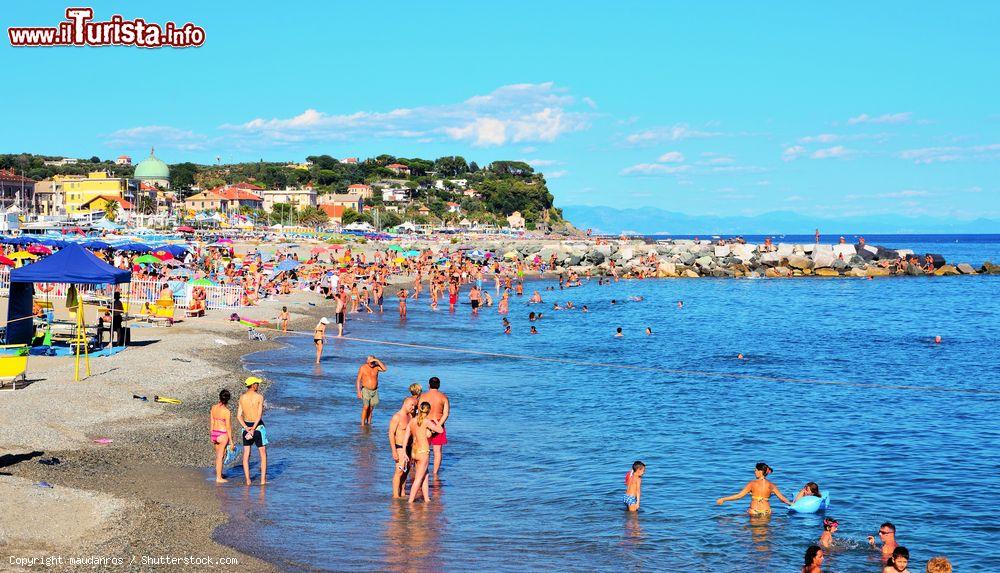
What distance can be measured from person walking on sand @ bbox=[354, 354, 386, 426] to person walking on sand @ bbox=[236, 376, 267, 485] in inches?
130

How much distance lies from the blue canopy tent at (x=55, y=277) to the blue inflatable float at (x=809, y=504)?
40.0 feet

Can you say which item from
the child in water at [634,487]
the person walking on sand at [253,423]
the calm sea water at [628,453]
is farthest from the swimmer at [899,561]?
the person walking on sand at [253,423]

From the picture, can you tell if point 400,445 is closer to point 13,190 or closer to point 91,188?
point 13,190

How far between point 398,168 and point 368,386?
588 ft

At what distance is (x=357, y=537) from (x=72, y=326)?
1304cm

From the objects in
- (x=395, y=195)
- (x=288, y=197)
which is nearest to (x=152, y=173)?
(x=288, y=197)

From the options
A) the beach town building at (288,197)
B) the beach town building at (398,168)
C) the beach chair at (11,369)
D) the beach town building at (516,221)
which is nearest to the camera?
the beach chair at (11,369)

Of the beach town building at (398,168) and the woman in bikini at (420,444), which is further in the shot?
the beach town building at (398,168)

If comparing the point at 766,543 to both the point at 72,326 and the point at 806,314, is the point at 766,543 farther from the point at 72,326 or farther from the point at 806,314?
the point at 806,314

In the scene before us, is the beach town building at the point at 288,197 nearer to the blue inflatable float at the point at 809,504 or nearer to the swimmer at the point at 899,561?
the blue inflatable float at the point at 809,504

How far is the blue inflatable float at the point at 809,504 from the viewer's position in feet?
36.9

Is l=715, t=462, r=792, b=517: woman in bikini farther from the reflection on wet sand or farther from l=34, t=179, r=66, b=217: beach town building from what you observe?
l=34, t=179, r=66, b=217: beach town building

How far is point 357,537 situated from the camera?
31.3ft

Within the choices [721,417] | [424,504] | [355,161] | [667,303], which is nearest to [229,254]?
[667,303]
